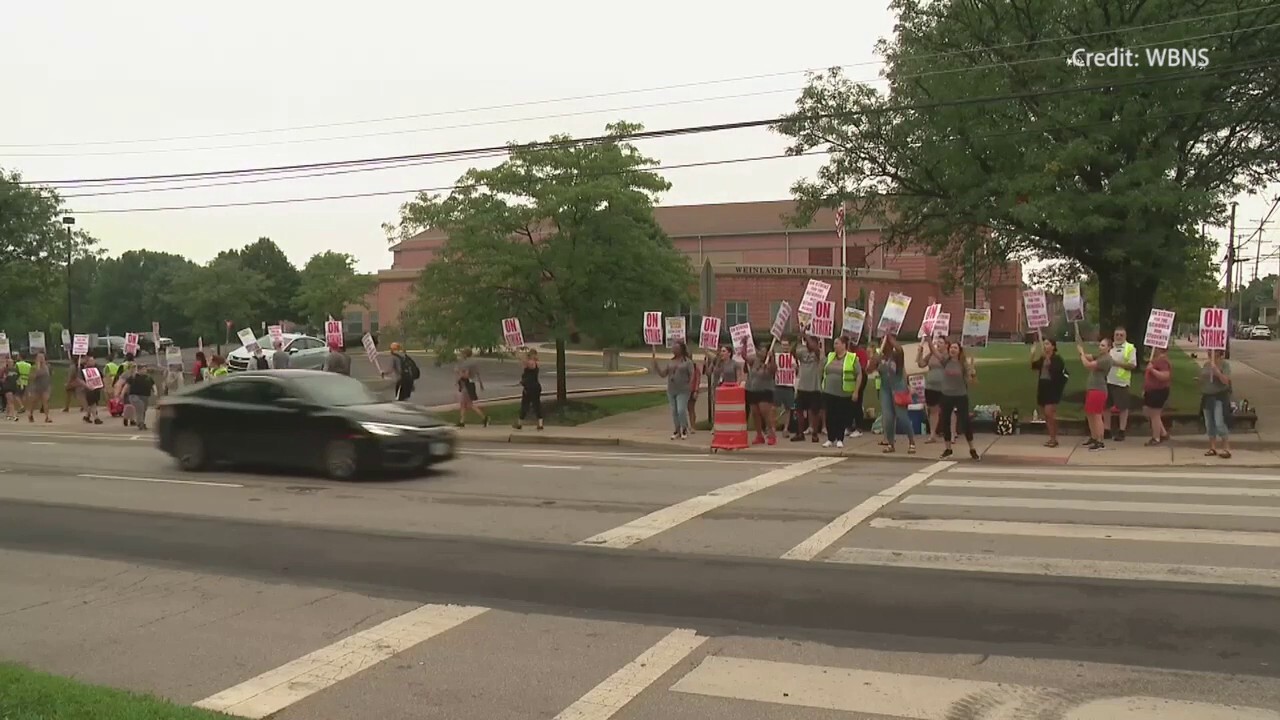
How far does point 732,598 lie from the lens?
265 inches

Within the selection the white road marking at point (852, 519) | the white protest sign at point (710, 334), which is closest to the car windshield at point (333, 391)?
the white road marking at point (852, 519)

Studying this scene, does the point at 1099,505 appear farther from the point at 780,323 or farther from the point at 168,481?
the point at 168,481

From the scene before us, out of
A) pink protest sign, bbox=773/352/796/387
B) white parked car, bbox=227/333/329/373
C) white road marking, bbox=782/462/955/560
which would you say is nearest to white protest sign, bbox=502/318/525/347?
pink protest sign, bbox=773/352/796/387

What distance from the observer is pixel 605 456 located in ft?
52.9

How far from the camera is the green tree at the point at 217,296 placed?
6912cm

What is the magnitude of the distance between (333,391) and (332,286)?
59380 mm

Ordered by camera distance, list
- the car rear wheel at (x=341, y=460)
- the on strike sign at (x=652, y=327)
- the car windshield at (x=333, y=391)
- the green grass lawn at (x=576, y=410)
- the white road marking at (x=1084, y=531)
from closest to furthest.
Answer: the white road marking at (x=1084, y=531) → the car rear wheel at (x=341, y=460) → the car windshield at (x=333, y=391) → the on strike sign at (x=652, y=327) → the green grass lawn at (x=576, y=410)

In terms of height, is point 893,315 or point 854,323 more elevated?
point 893,315

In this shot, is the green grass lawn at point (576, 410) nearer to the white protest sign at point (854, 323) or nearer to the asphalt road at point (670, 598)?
the white protest sign at point (854, 323)

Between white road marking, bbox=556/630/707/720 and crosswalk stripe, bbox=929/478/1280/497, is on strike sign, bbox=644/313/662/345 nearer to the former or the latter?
crosswalk stripe, bbox=929/478/1280/497

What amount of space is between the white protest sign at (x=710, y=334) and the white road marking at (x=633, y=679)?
42.8ft

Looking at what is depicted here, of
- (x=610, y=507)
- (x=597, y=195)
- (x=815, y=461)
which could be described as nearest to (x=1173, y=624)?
(x=610, y=507)

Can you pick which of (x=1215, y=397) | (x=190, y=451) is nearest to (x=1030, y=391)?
(x=1215, y=397)

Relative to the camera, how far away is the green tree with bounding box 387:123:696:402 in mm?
21188
